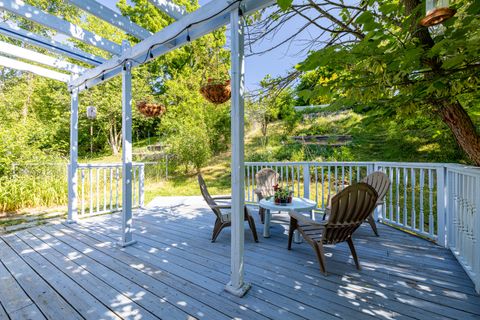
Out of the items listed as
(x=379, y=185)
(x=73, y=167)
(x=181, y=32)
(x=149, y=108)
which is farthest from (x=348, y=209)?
(x=73, y=167)

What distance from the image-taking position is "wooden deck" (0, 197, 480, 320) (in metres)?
1.90

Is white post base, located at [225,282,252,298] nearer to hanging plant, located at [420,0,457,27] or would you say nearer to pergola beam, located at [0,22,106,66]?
hanging plant, located at [420,0,457,27]

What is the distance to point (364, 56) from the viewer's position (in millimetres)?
1702

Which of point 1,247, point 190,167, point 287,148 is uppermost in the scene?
point 287,148

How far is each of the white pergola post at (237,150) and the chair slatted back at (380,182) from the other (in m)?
2.31

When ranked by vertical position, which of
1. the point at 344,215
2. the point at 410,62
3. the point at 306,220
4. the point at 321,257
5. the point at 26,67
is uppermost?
the point at 26,67

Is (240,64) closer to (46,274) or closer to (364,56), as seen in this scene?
(364,56)

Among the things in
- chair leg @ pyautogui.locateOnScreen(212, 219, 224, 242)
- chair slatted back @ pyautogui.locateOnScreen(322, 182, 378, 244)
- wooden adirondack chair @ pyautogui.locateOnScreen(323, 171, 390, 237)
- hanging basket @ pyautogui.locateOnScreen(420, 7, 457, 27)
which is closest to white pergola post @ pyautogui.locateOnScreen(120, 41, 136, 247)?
chair leg @ pyautogui.locateOnScreen(212, 219, 224, 242)

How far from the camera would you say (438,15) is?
3.70 feet

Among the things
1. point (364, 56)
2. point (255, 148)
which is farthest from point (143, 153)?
point (364, 56)

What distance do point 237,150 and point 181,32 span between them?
145cm

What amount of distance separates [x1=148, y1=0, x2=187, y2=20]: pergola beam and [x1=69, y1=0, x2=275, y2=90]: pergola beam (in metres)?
0.15

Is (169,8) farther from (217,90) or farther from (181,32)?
(217,90)

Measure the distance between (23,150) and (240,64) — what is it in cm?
670
